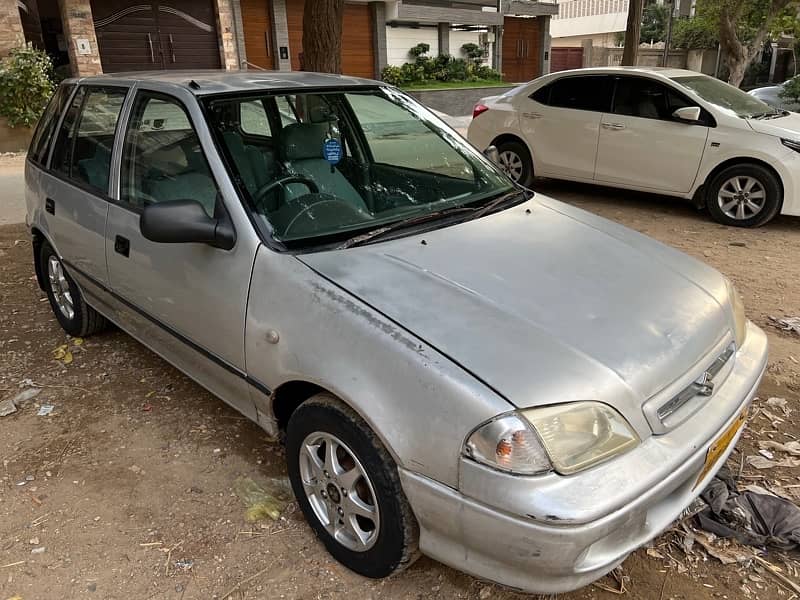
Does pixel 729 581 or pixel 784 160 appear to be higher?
pixel 784 160

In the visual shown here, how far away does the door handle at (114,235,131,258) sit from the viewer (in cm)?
317

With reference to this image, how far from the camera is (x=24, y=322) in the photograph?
4.66 meters

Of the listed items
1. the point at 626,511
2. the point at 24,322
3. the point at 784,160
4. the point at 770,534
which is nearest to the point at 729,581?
the point at 770,534

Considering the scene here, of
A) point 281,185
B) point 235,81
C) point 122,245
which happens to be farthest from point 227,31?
point 281,185

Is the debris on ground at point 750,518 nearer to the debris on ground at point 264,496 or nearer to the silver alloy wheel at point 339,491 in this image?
the silver alloy wheel at point 339,491

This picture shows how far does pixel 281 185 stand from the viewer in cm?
291

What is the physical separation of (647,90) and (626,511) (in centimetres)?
624

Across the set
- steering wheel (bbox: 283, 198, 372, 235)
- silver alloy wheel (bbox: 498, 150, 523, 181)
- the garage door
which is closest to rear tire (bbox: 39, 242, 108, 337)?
steering wheel (bbox: 283, 198, 372, 235)

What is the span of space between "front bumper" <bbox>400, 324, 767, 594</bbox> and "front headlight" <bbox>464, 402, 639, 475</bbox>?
31 millimetres

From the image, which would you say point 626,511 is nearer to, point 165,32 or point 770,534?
point 770,534

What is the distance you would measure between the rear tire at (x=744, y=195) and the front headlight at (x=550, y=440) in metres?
5.59

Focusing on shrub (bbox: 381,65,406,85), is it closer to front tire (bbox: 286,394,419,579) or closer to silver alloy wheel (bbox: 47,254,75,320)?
silver alloy wheel (bbox: 47,254,75,320)

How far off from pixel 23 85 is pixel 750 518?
12.4 m

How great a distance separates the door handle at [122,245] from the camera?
125 inches
